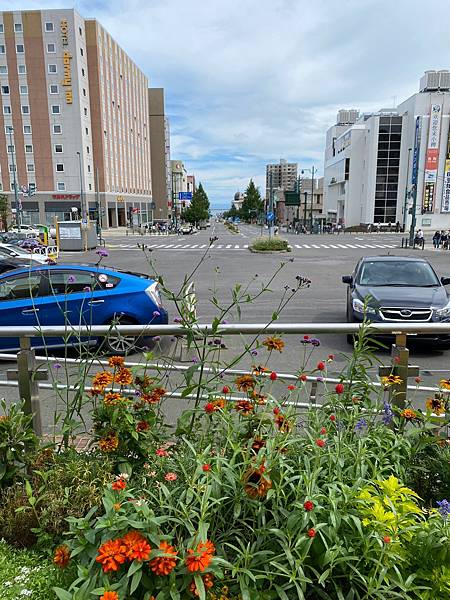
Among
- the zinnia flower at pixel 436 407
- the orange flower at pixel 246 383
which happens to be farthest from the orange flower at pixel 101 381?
the zinnia flower at pixel 436 407

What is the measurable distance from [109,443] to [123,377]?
384mm

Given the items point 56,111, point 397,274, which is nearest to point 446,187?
point 56,111

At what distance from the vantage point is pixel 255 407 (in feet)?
8.77

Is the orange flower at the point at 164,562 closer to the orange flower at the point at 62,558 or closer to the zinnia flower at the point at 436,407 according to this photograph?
the orange flower at the point at 62,558

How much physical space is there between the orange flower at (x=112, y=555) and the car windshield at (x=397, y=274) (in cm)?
Answer: 805

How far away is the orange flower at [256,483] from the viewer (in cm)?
192

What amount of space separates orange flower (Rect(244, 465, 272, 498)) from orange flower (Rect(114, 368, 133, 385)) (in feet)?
3.19

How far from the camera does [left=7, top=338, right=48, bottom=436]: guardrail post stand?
3.20m

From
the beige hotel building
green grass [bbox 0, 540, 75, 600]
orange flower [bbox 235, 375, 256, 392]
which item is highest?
the beige hotel building

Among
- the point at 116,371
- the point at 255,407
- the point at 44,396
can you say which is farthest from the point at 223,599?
the point at 44,396

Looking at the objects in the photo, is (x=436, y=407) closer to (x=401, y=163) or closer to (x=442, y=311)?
(x=442, y=311)

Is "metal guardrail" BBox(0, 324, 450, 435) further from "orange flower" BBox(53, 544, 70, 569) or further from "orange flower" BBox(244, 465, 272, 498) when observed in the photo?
"orange flower" BBox(53, 544, 70, 569)

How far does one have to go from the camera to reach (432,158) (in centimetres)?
7012

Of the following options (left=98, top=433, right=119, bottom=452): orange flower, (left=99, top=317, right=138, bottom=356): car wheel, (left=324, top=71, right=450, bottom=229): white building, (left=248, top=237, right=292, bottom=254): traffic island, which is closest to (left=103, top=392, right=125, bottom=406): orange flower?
(left=98, top=433, right=119, bottom=452): orange flower
